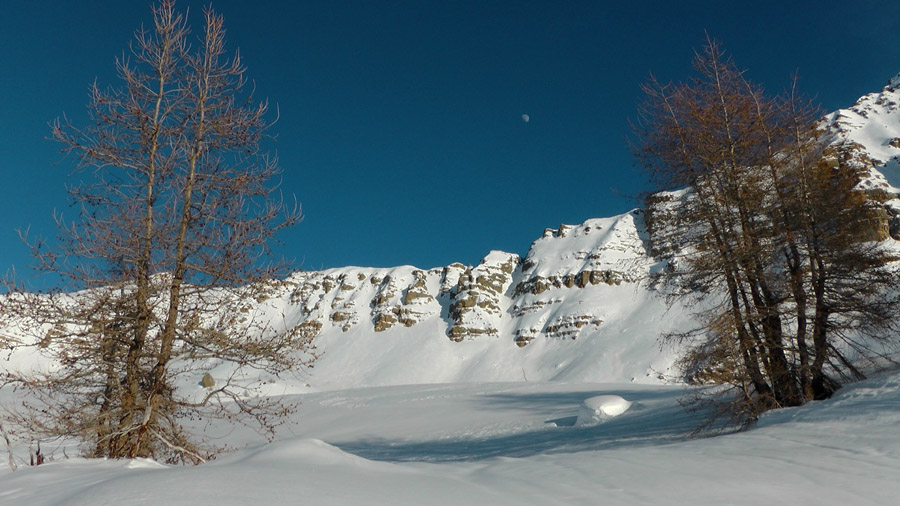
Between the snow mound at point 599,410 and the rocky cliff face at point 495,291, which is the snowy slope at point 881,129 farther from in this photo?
the snow mound at point 599,410

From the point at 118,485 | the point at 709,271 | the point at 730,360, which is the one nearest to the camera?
the point at 118,485

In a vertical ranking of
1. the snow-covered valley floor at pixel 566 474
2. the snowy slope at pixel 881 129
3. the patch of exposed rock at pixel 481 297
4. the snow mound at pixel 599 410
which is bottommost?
the snow mound at pixel 599 410

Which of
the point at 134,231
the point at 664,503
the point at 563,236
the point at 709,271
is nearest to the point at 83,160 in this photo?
the point at 134,231

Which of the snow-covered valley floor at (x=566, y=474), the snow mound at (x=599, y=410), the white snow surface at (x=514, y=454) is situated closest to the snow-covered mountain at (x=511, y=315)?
the white snow surface at (x=514, y=454)

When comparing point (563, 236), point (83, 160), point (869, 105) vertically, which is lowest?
point (83, 160)

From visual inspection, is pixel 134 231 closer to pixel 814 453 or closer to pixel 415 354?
pixel 814 453

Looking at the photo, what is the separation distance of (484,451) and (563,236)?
11712 centimetres

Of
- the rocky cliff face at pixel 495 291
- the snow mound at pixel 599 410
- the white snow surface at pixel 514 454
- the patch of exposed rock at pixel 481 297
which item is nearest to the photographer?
the white snow surface at pixel 514 454

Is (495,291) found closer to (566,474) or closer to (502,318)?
(502,318)

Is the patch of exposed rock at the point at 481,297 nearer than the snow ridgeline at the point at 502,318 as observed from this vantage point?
No

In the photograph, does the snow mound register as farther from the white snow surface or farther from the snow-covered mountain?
the snow-covered mountain

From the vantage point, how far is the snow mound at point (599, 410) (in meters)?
19.0

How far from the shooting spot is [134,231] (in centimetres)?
751

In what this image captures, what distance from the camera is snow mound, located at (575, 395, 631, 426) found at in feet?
62.2
